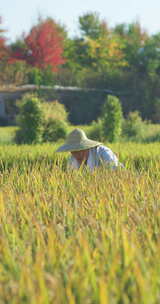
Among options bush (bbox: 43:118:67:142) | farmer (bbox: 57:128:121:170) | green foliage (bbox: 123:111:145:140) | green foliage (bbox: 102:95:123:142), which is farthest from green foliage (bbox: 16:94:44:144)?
farmer (bbox: 57:128:121:170)

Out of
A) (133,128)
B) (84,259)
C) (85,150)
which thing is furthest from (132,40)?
(84,259)

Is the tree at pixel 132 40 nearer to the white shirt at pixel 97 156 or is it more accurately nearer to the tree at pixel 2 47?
the tree at pixel 2 47

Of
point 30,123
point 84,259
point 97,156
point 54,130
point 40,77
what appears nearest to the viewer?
point 84,259

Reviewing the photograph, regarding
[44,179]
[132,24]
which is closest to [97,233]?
[44,179]

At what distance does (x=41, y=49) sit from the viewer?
1364 inches

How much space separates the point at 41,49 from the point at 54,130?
2054 centimetres

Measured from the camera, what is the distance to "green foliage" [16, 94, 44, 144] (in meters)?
14.8

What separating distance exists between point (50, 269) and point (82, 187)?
175 cm

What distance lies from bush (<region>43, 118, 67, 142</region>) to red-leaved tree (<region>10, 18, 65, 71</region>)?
1888 cm

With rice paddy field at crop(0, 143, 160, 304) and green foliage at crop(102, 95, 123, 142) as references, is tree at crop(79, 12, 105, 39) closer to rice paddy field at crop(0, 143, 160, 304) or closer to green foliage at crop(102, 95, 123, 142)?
green foliage at crop(102, 95, 123, 142)

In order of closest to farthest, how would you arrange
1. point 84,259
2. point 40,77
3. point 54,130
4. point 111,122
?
point 84,259, point 54,130, point 111,122, point 40,77

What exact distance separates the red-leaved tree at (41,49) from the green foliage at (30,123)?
1883 centimetres

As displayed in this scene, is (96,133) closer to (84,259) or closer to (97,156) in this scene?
(97,156)

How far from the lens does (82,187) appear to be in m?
3.77
